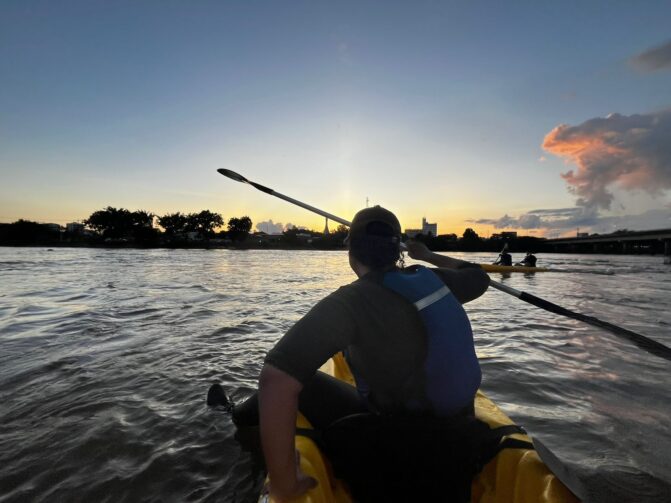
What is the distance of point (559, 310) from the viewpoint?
395 centimetres

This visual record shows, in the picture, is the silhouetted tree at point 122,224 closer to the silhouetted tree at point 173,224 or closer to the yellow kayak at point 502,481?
the silhouetted tree at point 173,224

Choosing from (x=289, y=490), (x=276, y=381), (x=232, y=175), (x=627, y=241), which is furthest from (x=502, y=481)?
(x=627, y=241)

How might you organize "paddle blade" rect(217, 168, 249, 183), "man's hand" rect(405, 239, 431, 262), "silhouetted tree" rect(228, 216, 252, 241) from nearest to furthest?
"man's hand" rect(405, 239, 431, 262) → "paddle blade" rect(217, 168, 249, 183) → "silhouetted tree" rect(228, 216, 252, 241)

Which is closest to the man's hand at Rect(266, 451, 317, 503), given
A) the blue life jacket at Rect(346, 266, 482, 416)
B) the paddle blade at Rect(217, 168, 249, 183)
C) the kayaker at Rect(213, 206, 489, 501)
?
the kayaker at Rect(213, 206, 489, 501)

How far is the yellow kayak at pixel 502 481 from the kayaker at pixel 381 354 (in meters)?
0.10

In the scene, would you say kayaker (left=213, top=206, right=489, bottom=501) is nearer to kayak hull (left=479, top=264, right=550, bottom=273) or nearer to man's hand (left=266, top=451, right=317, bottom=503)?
man's hand (left=266, top=451, right=317, bottom=503)

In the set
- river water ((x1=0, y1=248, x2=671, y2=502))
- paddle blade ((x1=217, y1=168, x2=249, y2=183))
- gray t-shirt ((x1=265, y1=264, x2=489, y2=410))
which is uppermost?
paddle blade ((x1=217, y1=168, x2=249, y2=183))

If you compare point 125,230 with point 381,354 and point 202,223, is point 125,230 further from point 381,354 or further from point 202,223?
point 381,354

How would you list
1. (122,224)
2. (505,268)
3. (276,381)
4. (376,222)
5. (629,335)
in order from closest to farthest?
(276,381)
(376,222)
(629,335)
(505,268)
(122,224)

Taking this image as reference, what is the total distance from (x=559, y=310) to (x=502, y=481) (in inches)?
91.1

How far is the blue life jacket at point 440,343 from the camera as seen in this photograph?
2.01 metres

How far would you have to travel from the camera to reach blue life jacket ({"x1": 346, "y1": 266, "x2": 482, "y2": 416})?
201 cm

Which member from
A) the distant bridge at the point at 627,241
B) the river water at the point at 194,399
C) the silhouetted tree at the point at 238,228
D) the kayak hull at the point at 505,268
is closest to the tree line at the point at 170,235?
the silhouetted tree at the point at 238,228

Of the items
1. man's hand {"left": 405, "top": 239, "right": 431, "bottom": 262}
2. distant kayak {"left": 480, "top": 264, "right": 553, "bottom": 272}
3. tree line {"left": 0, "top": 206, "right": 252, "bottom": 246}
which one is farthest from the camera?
tree line {"left": 0, "top": 206, "right": 252, "bottom": 246}
